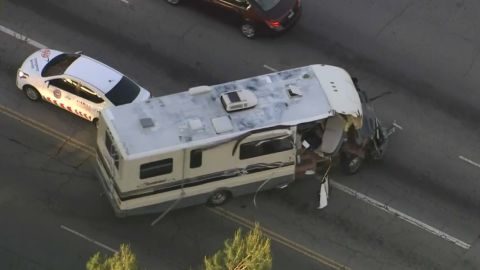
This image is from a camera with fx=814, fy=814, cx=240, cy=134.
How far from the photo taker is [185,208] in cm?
2192

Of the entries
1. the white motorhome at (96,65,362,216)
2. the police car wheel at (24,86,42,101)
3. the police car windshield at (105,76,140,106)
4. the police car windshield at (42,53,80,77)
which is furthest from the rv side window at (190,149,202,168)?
the police car wheel at (24,86,42,101)

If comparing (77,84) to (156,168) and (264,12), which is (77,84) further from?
(264,12)

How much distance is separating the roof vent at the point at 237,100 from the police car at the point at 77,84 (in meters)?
3.34

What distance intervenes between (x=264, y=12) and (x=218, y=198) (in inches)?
264

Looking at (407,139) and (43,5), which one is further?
(43,5)

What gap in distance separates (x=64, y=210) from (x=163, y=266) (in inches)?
121

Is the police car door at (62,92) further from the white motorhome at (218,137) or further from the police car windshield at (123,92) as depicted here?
the white motorhome at (218,137)

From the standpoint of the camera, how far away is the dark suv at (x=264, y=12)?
25.2m

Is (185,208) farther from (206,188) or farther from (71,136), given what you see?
(71,136)

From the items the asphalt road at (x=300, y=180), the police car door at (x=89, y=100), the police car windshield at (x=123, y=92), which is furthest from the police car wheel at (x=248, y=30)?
the police car door at (x=89, y=100)

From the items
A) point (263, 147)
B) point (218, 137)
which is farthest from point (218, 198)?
point (218, 137)

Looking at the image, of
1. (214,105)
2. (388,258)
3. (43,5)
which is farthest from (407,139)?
(43,5)

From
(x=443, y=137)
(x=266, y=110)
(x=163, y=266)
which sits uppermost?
(x=266, y=110)

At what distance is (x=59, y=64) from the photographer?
23.1m
